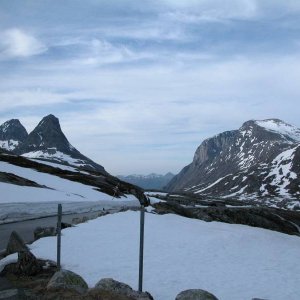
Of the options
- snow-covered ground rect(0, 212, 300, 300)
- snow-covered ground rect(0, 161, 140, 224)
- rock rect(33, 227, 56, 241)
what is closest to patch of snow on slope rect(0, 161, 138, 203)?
snow-covered ground rect(0, 161, 140, 224)

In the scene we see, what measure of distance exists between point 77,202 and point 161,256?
2690 centimetres

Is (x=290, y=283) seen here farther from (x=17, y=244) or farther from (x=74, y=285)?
(x=17, y=244)

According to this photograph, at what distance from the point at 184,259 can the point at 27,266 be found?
681 centimetres

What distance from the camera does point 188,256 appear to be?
59.6 feet

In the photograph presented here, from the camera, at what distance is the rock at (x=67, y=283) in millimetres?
10570

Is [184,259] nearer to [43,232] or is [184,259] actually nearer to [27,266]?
[27,266]

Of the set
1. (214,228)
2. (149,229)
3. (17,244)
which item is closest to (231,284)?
(17,244)

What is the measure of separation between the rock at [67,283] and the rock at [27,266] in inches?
99.1

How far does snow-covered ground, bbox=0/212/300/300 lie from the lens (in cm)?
1377

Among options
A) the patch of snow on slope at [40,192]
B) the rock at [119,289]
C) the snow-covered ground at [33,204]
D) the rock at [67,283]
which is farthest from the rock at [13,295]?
the patch of snow on slope at [40,192]

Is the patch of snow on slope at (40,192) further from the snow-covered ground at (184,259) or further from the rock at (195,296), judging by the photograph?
the rock at (195,296)

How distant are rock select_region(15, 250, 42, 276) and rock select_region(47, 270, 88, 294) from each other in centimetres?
252

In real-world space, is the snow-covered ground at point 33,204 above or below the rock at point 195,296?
above

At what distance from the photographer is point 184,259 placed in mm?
17422
